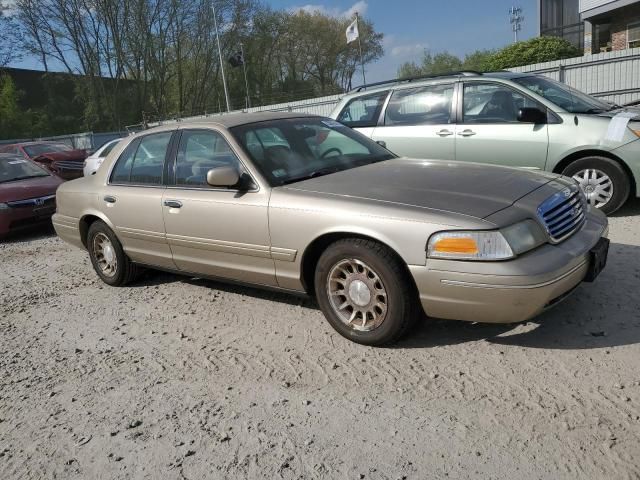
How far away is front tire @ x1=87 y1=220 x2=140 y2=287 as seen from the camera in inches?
207

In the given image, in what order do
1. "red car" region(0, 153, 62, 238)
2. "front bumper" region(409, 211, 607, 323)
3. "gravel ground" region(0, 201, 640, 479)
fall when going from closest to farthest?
"gravel ground" region(0, 201, 640, 479) → "front bumper" region(409, 211, 607, 323) → "red car" region(0, 153, 62, 238)

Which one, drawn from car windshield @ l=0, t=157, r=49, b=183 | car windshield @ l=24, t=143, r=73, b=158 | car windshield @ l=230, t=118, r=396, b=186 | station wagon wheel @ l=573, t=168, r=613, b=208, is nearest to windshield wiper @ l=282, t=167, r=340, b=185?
car windshield @ l=230, t=118, r=396, b=186

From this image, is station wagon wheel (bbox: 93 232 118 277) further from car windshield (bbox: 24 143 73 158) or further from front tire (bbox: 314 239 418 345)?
car windshield (bbox: 24 143 73 158)

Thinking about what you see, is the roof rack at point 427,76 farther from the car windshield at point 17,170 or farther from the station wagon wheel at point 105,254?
the car windshield at point 17,170

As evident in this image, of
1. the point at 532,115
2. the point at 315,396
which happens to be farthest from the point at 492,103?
the point at 315,396

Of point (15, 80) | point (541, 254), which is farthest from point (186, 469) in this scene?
point (15, 80)

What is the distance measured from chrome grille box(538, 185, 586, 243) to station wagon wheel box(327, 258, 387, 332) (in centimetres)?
105

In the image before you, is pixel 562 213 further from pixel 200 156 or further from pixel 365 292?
pixel 200 156

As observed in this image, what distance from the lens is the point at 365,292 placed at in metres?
3.45

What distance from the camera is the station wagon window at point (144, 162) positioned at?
476 cm

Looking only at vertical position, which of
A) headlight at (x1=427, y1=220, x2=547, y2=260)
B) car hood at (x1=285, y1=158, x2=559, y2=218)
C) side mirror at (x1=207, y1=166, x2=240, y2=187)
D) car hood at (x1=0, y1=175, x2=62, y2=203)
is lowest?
headlight at (x1=427, y1=220, x2=547, y2=260)

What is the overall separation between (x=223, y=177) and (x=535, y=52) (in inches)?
869

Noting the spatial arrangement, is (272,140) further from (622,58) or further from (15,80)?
(15,80)

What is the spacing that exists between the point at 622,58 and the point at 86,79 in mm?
43945
